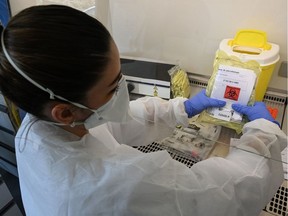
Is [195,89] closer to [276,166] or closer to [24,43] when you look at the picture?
[276,166]

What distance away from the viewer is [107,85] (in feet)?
2.16

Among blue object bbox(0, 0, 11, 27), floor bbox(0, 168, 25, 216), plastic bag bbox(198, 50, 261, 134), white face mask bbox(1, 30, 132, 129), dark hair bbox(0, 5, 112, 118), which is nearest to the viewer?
dark hair bbox(0, 5, 112, 118)

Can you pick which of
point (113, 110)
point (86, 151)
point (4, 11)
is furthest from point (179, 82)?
point (4, 11)

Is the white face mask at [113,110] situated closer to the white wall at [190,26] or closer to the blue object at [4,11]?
the white wall at [190,26]

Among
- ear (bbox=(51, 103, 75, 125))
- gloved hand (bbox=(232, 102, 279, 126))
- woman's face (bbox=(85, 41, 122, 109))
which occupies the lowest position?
gloved hand (bbox=(232, 102, 279, 126))

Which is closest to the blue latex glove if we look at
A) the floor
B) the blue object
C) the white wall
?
the white wall

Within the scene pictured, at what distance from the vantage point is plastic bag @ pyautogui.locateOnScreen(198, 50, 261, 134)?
988 millimetres

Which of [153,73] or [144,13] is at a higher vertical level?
[144,13]

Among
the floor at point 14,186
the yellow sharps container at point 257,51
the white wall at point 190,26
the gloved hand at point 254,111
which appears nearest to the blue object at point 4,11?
the white wall at point 190,26

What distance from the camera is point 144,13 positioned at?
135 centimetres

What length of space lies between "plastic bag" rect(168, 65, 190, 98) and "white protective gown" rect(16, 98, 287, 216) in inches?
18.4

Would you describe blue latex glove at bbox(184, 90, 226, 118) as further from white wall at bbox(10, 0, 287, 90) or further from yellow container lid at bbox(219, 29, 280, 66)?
white wall at bbox(10, 0, 287, 90)

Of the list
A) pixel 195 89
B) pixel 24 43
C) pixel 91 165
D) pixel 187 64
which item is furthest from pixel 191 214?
pixel 187 64

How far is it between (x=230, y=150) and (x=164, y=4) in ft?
2.60
